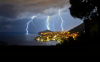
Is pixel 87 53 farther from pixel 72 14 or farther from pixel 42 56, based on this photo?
pixel 72 14

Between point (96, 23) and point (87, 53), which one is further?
point (96, 23)

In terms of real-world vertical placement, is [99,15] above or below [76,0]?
below

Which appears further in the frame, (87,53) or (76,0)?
Result: (76,0)

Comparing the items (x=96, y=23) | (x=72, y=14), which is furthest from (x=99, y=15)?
(x=72, y=14)

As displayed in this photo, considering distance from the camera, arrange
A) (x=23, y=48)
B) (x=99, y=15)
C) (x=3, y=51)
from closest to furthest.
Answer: (x=3, y=51), (x=23, y=48), (x=99, y=15)

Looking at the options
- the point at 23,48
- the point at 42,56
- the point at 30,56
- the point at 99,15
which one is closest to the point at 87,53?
the point at 42,56

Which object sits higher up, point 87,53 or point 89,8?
point 89,8

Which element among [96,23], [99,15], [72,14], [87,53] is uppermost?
[72,14]

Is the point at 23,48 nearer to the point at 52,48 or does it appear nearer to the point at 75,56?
the point at 52,48

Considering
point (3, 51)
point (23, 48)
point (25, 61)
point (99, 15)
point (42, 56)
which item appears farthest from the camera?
point (99, 15)
